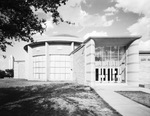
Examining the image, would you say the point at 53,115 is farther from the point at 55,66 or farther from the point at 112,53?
the point at 55,66

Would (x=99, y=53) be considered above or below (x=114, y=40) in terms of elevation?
below

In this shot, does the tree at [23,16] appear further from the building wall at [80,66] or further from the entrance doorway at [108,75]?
the entrance doorway at [108,75]

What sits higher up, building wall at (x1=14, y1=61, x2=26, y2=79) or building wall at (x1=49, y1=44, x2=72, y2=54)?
building wall at (x1=49, y1=44, x2=72, y2=54)

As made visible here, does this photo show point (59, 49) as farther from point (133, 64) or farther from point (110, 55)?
point (133, 64)

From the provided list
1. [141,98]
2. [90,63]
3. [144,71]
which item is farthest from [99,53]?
[141,98]

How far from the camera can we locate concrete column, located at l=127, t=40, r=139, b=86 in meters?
14.1

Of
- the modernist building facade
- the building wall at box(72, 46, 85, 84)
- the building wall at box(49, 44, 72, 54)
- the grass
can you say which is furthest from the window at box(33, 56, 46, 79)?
the grass

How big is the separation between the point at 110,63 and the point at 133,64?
3.05 metres

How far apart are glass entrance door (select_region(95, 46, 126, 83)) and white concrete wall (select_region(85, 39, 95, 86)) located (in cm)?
213

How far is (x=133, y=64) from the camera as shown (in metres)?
14.3

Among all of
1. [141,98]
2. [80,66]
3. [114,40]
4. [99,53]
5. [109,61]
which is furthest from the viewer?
[80,66]

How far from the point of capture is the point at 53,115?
16.3 ft

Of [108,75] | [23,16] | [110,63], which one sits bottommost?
[108,75]

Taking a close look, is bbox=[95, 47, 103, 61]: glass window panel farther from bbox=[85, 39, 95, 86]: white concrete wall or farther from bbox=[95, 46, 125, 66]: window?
bbox=[85, 39, 95, 86]: white concrete wall
